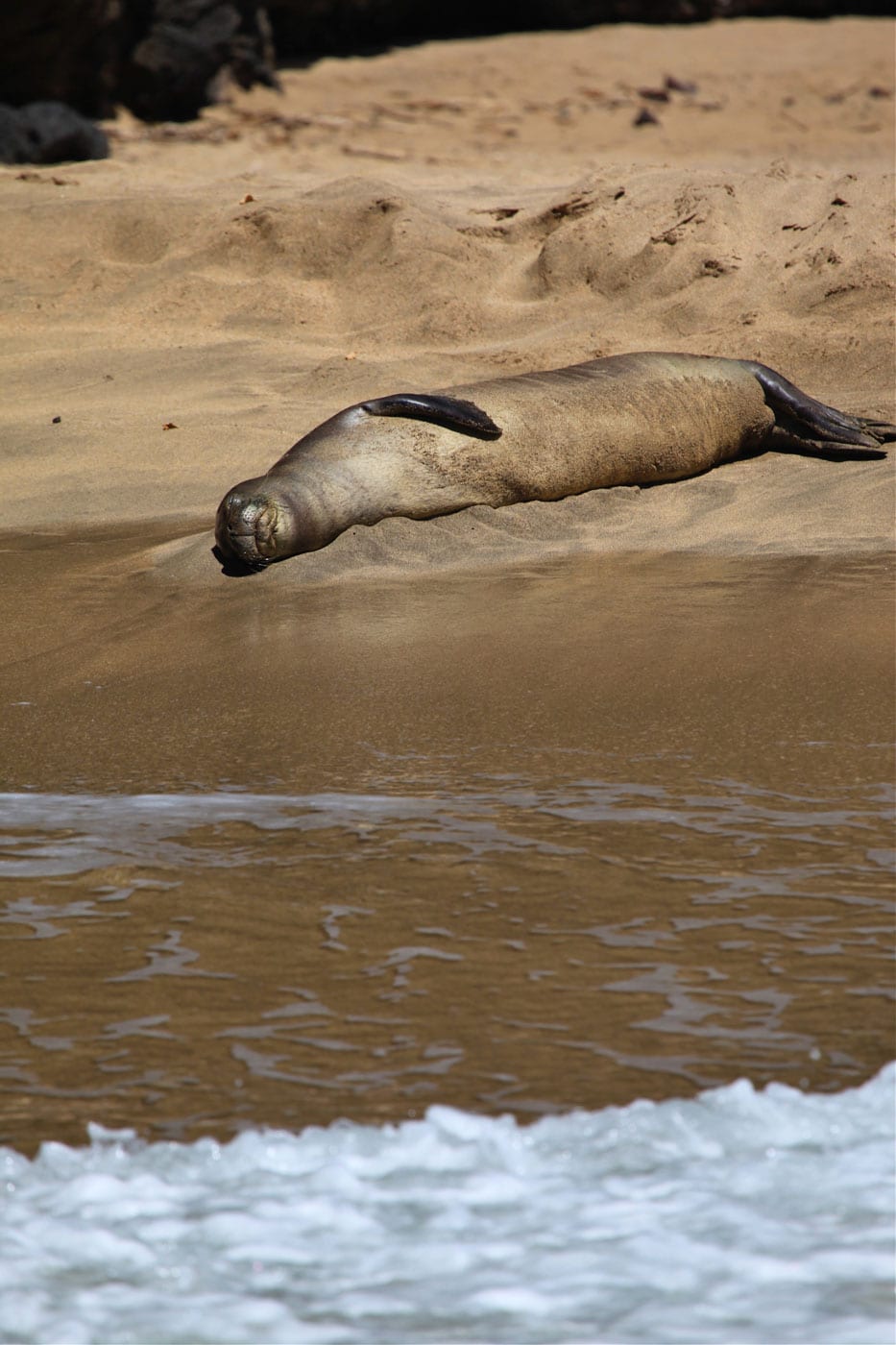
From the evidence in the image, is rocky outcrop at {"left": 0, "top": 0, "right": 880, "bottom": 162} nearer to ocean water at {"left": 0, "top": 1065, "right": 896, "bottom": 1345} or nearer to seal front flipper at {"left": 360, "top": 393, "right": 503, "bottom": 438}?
seal front flipper at {"left": 360, "top": 393, "right": 503, "bottom": 438}

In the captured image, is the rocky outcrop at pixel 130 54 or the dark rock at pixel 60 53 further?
the dark rock at pixel 60 53

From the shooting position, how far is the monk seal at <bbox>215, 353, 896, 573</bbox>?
5027mm

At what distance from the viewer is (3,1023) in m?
2.09

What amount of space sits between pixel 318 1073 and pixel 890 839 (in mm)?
1115

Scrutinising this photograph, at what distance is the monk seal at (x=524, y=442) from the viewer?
198 inches

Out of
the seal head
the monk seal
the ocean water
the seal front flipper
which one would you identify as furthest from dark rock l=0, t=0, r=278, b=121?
the ocean water

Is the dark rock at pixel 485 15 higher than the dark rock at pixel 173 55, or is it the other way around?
the dark rock at pixel 485 15

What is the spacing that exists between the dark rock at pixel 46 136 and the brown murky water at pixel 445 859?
8397mm

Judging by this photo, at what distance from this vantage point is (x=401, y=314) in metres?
7.84

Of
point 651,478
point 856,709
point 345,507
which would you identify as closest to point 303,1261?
point 856,709

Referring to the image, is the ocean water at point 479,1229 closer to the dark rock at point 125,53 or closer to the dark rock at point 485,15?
the dark rock at point 125,53

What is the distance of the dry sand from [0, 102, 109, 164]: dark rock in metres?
0.59

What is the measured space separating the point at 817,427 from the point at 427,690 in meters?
2.97

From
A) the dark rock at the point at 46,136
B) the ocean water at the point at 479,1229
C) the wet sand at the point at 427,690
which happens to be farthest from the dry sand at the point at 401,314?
the ocean water at the point at 479,1229
